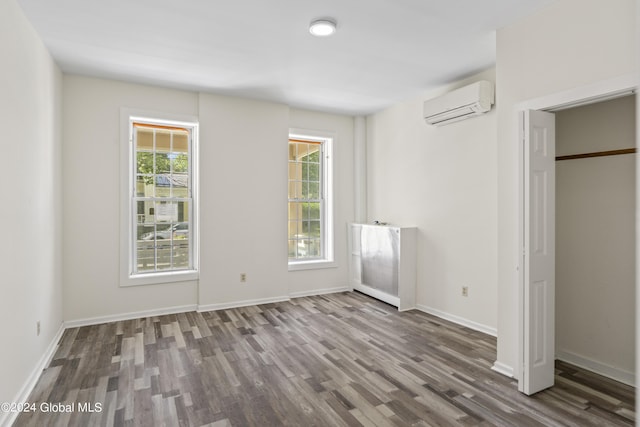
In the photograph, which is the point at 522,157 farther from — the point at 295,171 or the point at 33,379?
the point at 33,379

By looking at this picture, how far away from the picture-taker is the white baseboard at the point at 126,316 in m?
3.84

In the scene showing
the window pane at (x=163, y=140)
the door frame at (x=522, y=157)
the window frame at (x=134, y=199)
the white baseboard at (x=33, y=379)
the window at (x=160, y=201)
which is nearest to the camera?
the white baseboard at (x=33, y=379)

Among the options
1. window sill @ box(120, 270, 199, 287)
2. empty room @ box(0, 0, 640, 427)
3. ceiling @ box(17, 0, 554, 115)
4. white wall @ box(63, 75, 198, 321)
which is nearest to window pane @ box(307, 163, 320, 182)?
empty room @ box(0, 0, 640, 427)

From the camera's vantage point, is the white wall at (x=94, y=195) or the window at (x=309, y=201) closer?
the white wall at (x=94, y=195)

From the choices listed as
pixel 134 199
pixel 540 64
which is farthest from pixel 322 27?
pixel 134 199

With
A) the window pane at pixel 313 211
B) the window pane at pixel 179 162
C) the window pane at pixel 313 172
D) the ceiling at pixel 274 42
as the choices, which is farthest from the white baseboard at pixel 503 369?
the window pane at pixel 179 162

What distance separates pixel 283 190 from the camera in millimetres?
4938

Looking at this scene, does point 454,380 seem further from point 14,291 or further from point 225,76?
point 225,76

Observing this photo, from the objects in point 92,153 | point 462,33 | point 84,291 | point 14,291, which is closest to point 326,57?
point 462,33

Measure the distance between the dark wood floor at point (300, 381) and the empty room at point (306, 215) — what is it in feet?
0.07

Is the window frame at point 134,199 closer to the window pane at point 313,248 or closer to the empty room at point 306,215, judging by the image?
the empty room at point 306,215

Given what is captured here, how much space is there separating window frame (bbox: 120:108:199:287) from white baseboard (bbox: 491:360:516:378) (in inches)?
134

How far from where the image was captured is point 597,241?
113 inches

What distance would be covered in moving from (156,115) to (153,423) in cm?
332
